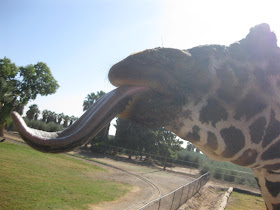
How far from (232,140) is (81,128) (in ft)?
4.11

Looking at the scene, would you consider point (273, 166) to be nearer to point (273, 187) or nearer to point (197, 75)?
point (273, 187)

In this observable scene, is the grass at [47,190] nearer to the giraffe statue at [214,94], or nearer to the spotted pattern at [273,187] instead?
the giraffe statue at [214,94]

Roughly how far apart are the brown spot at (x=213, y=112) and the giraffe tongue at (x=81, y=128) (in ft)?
1.77

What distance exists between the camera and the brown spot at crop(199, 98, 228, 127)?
1.72m

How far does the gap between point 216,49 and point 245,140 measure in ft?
2.70

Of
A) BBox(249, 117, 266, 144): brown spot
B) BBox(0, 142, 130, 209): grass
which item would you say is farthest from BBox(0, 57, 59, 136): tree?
BBox(249, 117, 266, 144): brown spot

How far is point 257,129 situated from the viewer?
181 cm

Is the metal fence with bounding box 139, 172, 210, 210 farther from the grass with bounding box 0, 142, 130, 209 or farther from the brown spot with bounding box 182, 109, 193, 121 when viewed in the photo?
the brown spot with bounding box 182, 109, 193, 121

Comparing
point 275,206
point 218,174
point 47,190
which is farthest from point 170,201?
point 218,174

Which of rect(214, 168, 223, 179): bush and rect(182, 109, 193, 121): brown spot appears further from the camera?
rect(214, 168, 223, 179): bush

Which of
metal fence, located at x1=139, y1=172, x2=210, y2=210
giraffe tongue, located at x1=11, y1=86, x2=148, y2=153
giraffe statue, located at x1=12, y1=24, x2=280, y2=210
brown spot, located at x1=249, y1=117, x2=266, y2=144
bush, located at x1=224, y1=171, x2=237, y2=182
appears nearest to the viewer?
giraffe tongue, located at x1=11, y1=86, x2=148, y2=153

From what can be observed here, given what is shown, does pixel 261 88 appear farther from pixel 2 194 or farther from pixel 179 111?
pixel 2 194

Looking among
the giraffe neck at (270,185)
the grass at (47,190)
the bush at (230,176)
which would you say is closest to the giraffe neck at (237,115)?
the giraffe neck at (270,185)

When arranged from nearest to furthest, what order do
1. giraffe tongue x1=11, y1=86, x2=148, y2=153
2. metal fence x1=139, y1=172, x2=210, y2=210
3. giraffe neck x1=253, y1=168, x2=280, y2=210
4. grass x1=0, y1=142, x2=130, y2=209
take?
1. giraffe tongue x1=11, y1=86, x2=148, y2=153
2. giraffe neck x1=253, y1=168, x2=280, y2=210
3. metal fence x1=139, y1=172, x2=210, y2=210
4. grass x1=0, y1=142, x2=130, y2=209
